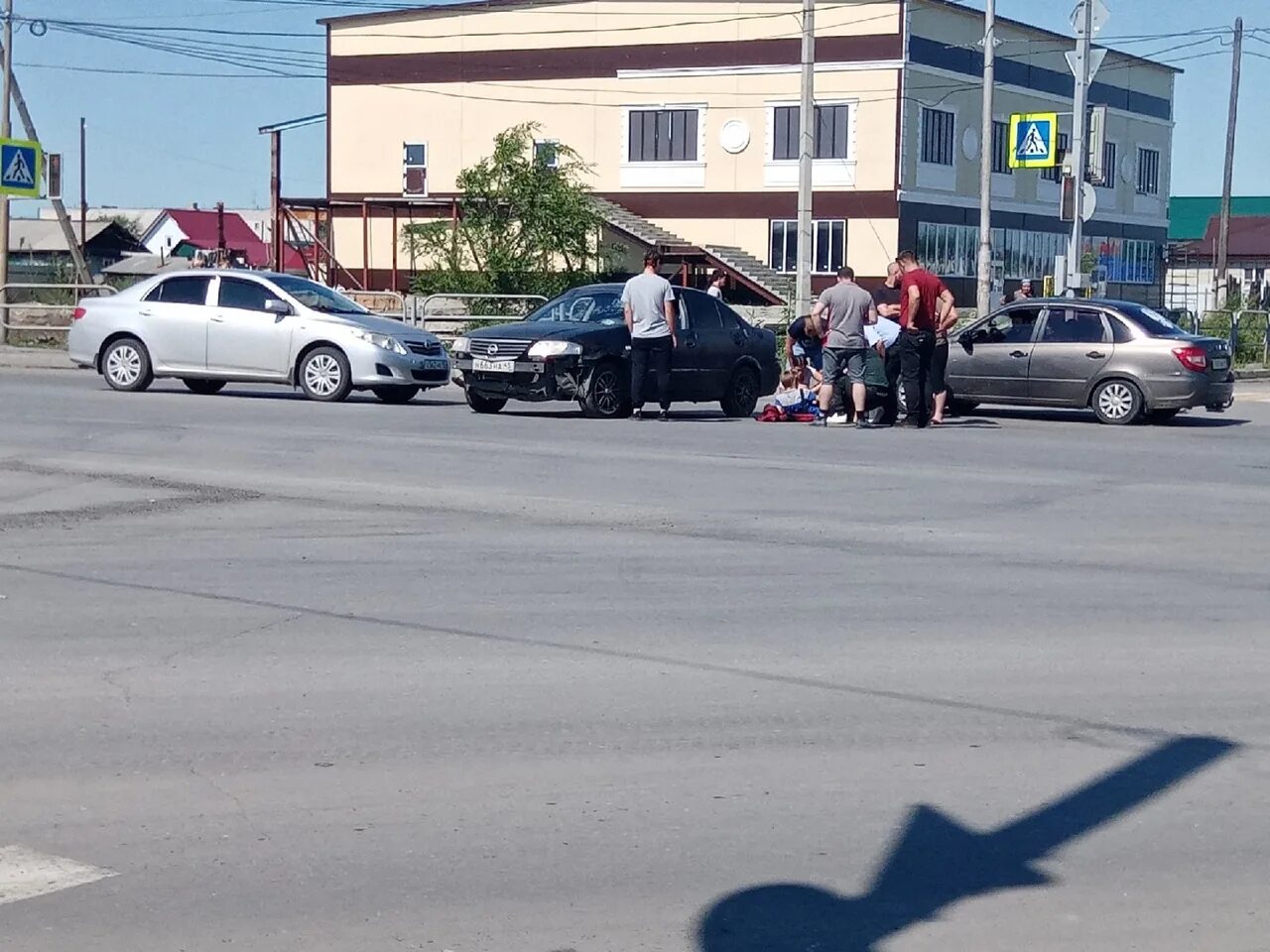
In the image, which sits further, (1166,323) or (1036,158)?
(1036,158)

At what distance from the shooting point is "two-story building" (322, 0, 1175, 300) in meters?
53.9

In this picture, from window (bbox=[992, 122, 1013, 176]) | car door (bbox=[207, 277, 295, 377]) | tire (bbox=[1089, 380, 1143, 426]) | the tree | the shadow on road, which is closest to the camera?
the shadow on road

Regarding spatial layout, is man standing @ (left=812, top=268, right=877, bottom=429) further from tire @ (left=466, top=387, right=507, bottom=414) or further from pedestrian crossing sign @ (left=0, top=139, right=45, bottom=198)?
pedestrian crossing sign @ (left=0, top=139, right=45, bottom=198)

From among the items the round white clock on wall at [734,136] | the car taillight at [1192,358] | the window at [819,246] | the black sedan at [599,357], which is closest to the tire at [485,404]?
the black sedan at [599,357]

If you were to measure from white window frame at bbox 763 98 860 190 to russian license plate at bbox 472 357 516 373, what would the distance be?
34672 mm

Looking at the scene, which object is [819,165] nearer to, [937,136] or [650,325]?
[937,136]

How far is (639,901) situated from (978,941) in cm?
89

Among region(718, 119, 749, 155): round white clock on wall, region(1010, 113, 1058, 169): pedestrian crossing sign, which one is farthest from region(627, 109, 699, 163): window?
region(1010, 113, 1058, 169): pedestrian crossing sign

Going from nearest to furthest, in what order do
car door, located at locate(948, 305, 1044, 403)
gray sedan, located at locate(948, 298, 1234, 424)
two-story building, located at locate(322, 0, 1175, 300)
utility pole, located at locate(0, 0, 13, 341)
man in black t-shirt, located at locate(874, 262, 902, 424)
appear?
1. man in black t-shirt, located at locate(874, 262, 902, 424)
2. gray sedan, located at locate(948, 298, 1234, 424)
3. car door, located at locate(948, 305, 1044, 403)
4. utility pole, located at locate(0, 0, 13, 341)
5. two-story building, located at locate(322, 0, 1175, 300)

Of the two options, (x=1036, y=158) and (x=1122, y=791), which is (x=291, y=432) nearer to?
(x=1122, y=791)

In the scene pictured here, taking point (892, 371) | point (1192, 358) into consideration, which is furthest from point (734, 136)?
point (892, 371)

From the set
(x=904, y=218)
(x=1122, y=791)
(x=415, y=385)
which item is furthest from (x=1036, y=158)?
(x=1122, y=791)

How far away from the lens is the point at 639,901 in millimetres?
4910

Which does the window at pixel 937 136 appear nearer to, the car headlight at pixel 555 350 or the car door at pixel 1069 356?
the car door at pixel 1069 356
